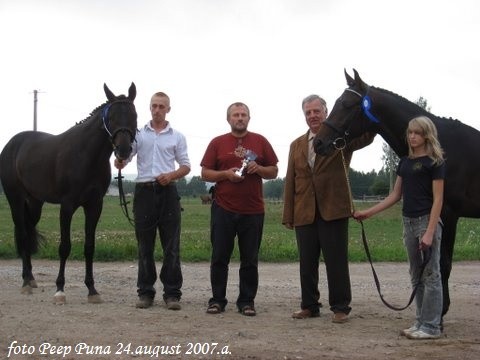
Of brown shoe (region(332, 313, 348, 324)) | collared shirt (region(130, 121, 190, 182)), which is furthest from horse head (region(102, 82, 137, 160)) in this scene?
brown shoe (region(332, 313, 348, 324))

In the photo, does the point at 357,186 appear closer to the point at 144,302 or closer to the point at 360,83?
the point at 144,302

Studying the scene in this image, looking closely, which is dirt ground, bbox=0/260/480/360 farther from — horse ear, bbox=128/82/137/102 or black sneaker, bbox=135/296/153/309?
horse ear, bbox=128/82/137/102

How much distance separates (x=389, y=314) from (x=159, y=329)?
2744mm

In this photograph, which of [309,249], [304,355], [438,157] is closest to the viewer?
[304,355]

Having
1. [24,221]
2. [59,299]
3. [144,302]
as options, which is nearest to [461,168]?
[144,302]

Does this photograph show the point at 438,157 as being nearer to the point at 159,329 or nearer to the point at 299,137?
the point at 299,137

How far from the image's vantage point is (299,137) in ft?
22.6

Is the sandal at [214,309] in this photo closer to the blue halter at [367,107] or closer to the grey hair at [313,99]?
the grey hair at [313,99]

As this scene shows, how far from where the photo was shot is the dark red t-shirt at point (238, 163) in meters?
6.89

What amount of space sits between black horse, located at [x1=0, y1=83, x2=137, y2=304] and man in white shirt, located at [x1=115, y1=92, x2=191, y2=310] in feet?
0.93

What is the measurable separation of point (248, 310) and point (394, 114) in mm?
2717

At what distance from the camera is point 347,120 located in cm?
625

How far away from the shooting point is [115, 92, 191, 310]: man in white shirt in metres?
7.30

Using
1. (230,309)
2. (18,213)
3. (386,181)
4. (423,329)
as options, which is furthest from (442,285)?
(386,181)
